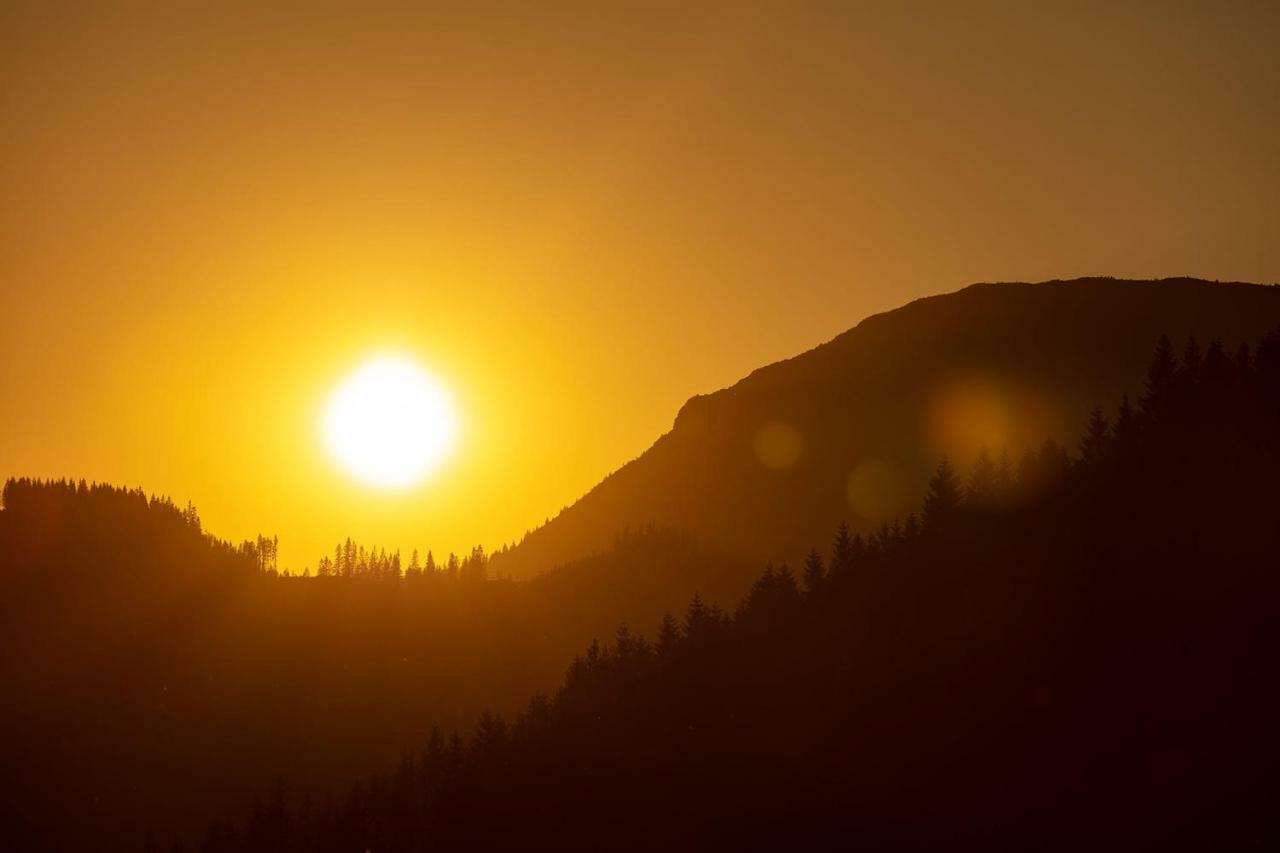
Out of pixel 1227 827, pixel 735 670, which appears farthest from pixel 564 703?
pixel 1227 827

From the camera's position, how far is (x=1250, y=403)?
84.4 metres

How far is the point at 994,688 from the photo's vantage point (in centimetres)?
8519

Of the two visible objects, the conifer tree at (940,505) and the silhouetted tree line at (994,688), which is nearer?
the silhouetted tree line at (994,688)

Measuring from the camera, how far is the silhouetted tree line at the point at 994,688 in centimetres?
7056

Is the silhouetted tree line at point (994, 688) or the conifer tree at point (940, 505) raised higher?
the conifer tree at point (940, 505)

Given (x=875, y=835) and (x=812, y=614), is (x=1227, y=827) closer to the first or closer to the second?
(x=875, y=835)

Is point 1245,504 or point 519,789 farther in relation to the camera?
point 519,789

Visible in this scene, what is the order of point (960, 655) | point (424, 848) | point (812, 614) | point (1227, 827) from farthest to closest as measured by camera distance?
point (424, 848) → point (812, 614) → point (960, 655) → point (1227, 827)

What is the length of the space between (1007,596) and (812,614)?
77.2 ft

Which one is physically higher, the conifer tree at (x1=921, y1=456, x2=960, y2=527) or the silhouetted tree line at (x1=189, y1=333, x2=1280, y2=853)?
the conifer tree at (x1=921, y1=456, x2=960, y2=527)

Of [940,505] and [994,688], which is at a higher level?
[940,505]

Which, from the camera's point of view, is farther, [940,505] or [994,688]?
[940,505]

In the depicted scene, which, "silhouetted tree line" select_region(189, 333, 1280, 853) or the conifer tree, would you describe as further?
the conifer tree

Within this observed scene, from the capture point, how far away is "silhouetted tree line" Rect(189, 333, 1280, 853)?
232ft
